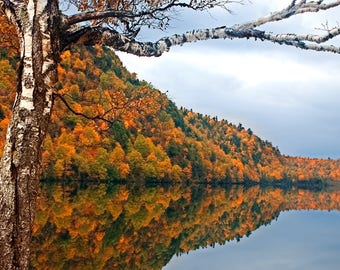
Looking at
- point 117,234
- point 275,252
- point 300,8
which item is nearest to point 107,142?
point 275,252

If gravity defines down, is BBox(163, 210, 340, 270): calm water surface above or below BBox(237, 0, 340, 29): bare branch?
below

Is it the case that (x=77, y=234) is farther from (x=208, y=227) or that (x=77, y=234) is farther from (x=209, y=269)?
(x=208, y=227)

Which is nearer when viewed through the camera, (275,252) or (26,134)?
(26,134)

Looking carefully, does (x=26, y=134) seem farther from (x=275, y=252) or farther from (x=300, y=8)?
(x=275, y=252)

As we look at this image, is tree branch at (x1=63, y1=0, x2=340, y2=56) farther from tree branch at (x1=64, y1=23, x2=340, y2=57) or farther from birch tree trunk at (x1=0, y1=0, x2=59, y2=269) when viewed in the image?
birch tree trunk at (x1=0, y1=0, x2=59, y2=269)

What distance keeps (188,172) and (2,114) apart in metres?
63.2

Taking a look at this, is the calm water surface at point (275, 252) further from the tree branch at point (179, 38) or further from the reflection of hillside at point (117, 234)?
the tree branch at point (179, 38)

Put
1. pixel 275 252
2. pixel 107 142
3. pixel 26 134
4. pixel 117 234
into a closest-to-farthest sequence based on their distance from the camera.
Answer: pixel 26 134 < pixel 117 234 < pixel 275 252 < pixel 107 142

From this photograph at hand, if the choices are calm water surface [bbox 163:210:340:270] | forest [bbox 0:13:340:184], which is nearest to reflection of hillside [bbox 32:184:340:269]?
A: calm water surface [bbox 163:210:340:270]

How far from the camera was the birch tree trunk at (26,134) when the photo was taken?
18.5 feet

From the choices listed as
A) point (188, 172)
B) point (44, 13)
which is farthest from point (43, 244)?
point (188, 172)

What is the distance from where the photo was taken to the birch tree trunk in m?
5.64

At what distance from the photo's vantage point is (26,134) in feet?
18.9

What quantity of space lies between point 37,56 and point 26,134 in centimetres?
96
